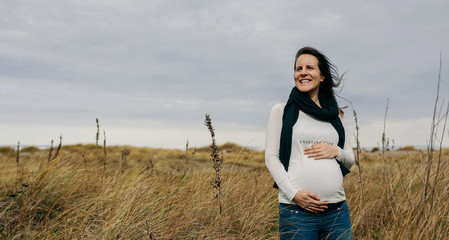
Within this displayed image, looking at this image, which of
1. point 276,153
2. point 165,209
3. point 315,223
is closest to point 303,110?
point 276,153

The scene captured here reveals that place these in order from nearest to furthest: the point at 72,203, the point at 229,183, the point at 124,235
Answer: the point at 124,235
the point at 72,203
the point at 229,183

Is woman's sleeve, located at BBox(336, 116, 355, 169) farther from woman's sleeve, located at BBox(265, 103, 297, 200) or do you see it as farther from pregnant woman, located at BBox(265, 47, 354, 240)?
woman's sleeve, located at BBox(265, 103, 297, 200)

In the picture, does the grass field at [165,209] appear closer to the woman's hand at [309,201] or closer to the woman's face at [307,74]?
the woman's hand at [309,201]

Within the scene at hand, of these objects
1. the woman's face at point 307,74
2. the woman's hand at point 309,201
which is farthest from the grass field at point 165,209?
the woman's face at point 307,74

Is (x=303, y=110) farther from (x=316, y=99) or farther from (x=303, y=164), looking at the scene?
(x=303, y=164)

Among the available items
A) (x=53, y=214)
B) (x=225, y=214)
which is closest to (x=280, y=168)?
(x=225, y=214)

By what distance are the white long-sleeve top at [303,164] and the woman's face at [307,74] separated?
19cm

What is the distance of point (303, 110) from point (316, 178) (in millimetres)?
480

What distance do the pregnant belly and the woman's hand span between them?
2.9 inches

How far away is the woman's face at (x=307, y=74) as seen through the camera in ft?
8.20

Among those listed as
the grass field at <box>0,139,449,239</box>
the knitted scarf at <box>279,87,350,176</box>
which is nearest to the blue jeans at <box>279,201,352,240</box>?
the knitted scarf at <box>279,87,350,176</box>

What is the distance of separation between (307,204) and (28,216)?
3.30m

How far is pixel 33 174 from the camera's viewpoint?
4836mm

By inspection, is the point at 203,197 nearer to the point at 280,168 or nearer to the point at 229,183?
the point at 229,183
